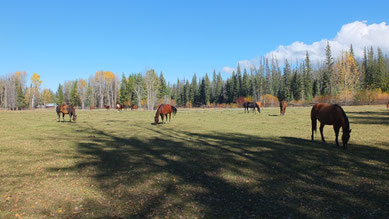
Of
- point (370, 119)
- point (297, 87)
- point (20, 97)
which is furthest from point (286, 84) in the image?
point (20, 97)

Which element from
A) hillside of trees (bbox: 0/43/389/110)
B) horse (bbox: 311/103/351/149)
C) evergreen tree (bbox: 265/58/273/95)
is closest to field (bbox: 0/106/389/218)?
horse (bbox: 311/103/351/149)

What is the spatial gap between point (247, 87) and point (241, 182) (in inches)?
4024

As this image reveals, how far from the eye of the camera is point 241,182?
20.1 feet

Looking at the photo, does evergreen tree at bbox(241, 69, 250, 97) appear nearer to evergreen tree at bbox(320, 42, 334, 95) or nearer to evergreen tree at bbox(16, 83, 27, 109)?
evergreen tree at bbox(320, 42, 334, 95)

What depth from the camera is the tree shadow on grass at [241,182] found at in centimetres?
450

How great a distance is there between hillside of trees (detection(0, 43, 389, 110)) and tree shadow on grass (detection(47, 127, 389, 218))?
66.2m

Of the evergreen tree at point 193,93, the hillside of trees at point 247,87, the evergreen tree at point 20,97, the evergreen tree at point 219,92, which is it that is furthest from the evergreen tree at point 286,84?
the evergreen tree at point 20,97

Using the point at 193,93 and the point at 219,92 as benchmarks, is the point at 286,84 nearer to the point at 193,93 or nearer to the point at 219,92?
the point at 219,92

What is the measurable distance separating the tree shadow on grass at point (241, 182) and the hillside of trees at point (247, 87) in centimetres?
6622

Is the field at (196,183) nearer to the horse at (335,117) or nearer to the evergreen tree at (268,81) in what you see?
the horse at (335,117)

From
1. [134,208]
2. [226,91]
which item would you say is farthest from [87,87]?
[134,208]

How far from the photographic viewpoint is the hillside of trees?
3091 inches

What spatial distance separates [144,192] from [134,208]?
840 mm

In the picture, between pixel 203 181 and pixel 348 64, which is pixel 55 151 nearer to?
pixel 203 181
